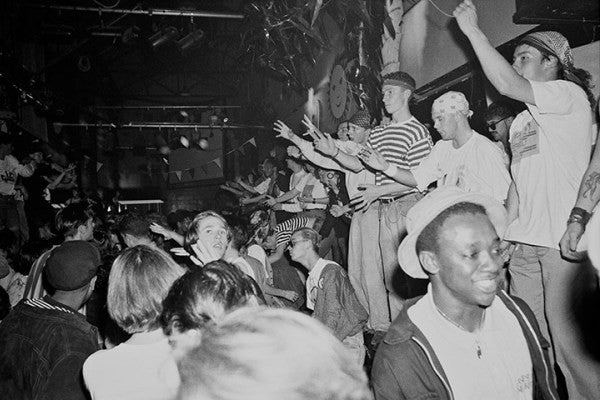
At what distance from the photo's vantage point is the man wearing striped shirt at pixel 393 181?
4.64m

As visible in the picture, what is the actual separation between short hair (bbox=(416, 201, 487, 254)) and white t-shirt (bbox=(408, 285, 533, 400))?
227 millimetres

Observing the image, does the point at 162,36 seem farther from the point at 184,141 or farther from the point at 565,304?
the point at 565,304

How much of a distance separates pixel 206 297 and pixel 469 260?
1027 mm

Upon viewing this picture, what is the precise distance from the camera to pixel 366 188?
471 centimetres

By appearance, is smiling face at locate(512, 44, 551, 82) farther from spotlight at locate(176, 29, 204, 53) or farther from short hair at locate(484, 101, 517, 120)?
spotlight at locate(176, 29, 204, 53)


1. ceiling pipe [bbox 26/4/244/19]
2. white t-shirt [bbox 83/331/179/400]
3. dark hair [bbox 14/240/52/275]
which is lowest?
white t-shirt [bbox 83/331/179/400]

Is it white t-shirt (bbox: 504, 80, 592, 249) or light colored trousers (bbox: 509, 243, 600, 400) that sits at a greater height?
white t-shirt (bbox: 504, 80, 592, 249)

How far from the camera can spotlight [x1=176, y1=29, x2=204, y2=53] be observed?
1149cm

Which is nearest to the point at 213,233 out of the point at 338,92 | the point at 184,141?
the point at 338,92

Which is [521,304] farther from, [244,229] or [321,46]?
[321,46]

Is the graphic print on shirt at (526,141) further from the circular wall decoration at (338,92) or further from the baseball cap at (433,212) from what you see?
the circular wall decoration at (338,92)

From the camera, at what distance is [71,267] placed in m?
3.03

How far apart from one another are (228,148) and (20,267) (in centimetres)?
1508

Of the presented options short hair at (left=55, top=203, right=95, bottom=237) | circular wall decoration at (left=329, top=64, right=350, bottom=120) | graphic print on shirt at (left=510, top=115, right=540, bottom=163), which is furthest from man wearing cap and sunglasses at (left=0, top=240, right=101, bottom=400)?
circular wall decoration at (left=329, top=64, right=350, bottom=120)
